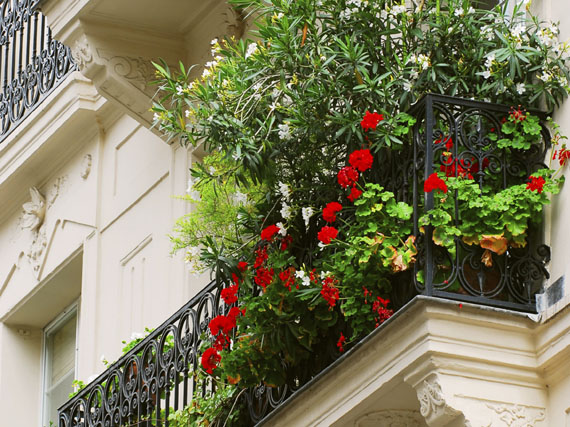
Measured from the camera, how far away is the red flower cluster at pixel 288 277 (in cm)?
923

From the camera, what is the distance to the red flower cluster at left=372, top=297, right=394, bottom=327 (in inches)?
344

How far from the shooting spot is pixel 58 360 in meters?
14.8

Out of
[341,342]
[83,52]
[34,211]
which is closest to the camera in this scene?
[341,342]

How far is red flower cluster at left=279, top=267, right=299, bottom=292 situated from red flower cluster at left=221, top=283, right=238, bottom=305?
0.36 m

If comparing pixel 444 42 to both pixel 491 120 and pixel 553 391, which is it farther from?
pixel 553 391

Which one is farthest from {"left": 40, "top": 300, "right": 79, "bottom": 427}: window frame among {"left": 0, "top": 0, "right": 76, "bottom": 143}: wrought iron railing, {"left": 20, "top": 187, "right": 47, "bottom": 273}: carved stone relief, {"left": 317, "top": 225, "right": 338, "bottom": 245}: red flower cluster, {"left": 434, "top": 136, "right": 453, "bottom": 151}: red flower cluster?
{"left": 434, "top": 136, "right": 453, "bottom": 151}: red flower cluster

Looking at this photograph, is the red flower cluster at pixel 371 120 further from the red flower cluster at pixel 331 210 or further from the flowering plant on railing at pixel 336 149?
the red flower cluster at pixel 331 210

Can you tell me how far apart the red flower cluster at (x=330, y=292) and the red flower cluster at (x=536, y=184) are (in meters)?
0.99

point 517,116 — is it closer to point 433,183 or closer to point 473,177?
point 473,177

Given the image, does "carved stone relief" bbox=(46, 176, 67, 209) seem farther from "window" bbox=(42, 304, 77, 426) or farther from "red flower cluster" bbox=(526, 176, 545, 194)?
"red flower cluster" bbox=(526, 176, 545, 194)

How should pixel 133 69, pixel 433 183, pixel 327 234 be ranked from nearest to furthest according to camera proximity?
1. pixel 433 183
2. pixel 327 234
3. pixel 133 69

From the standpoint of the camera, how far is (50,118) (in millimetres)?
14078

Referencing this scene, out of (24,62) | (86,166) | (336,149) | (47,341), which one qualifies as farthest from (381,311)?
(24,62)

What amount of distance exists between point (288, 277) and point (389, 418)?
841mm
